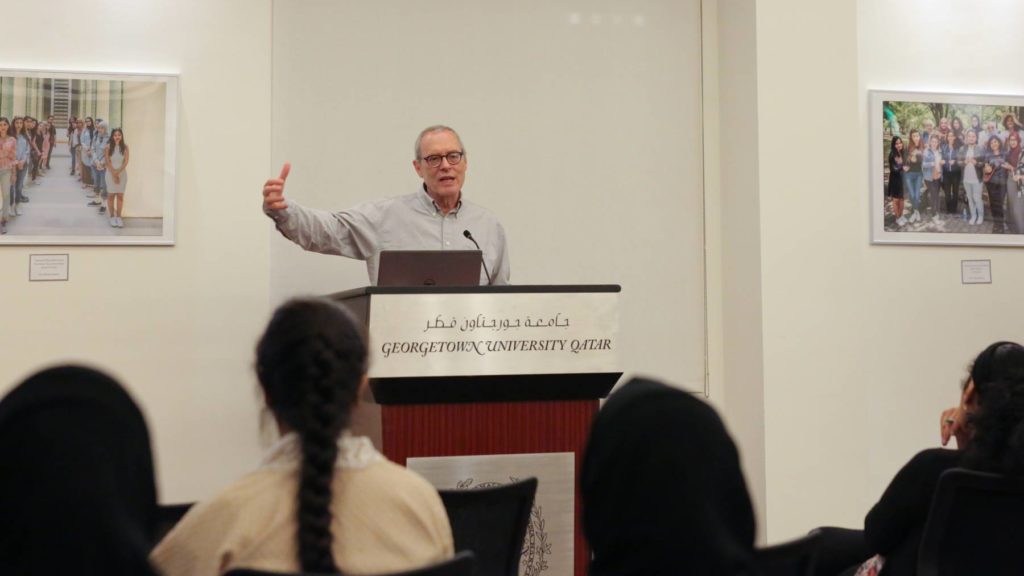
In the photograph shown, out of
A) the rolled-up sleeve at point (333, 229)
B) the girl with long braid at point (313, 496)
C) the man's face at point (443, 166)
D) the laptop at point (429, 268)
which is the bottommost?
the girl with long braid at point (313, 496)

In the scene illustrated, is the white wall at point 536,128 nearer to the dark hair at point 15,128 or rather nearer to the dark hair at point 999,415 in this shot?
the dark hair at point 15,128

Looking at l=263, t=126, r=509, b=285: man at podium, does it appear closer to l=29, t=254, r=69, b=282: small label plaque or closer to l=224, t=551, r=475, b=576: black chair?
l=29, t=254, r=69, b=282: small label plaque

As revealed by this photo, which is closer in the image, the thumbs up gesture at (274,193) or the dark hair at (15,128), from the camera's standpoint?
the thumbs up gesture at (274,193)

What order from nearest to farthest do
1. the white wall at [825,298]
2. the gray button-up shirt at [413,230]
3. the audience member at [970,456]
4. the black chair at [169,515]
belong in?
the black chair at [169,515]
the audience member at [970,456]
the gray button-up shirt at [413,230]
the white wall at [825,298]

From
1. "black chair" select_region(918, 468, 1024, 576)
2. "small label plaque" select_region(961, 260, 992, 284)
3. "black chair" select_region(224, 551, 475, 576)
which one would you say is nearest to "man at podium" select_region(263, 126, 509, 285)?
"black chair" select_region(918, 468, 1024, 576)

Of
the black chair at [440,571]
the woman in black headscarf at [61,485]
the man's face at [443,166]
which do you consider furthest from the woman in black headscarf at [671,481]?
the man's face at [443,166]

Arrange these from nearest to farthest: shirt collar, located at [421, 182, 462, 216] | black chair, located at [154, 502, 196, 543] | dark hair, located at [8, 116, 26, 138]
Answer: black chair, located at [154, 502, 196, 543] → shirt collar, located at [421, 182, 462, 216] → dark hair, located at [8, 116, 26, 138]

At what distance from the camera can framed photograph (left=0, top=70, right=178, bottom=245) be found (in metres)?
4.92

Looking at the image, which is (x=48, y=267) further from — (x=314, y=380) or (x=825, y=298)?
(x=825, y=298)

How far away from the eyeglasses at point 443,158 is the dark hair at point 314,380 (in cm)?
273

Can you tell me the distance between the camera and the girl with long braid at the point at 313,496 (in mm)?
1789

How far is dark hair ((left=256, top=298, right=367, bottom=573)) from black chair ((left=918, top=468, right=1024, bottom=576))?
57.1 inches

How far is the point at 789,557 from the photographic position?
1.96 metres

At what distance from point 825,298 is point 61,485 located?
4318mm
